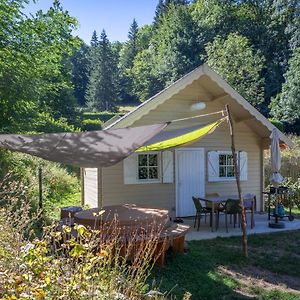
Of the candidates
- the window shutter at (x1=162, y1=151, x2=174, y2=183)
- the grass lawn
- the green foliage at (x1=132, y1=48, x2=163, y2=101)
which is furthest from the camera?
the green foliage at (x1=132, y1=48, x2=163, y2=101)

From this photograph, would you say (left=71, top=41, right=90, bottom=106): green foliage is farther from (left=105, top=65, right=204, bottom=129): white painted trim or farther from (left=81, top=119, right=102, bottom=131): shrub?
(left=105, top=65, right=204, bottom=129): white painted trim

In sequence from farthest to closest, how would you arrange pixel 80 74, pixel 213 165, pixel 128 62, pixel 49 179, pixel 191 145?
1. pixel 128 62
2. pixel 80 74
3. pixel 49 179
4. pixel 213 165
5. pixel 191 145

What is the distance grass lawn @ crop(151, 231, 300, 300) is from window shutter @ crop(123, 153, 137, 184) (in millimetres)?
2960

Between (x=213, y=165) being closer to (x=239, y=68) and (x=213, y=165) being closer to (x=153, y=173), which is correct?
(x=153, y=173)

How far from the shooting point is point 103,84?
53.9 m

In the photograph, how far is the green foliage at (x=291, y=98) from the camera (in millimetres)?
26531

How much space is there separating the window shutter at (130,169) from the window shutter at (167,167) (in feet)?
2.64

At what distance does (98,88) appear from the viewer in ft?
175

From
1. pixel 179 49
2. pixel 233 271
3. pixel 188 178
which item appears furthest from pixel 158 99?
pixel 179 49

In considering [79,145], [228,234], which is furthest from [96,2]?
[228,234]

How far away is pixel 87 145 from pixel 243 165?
20.8 ft

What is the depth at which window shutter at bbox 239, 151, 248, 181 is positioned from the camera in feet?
37.1

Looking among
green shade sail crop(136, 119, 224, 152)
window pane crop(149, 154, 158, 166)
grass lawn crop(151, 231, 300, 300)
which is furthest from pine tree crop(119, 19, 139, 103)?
grass lawn crop(151, 231, 300, 300)

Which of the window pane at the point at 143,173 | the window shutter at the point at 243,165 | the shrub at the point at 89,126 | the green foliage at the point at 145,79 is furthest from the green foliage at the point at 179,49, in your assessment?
the window pane at the point at 143,173
